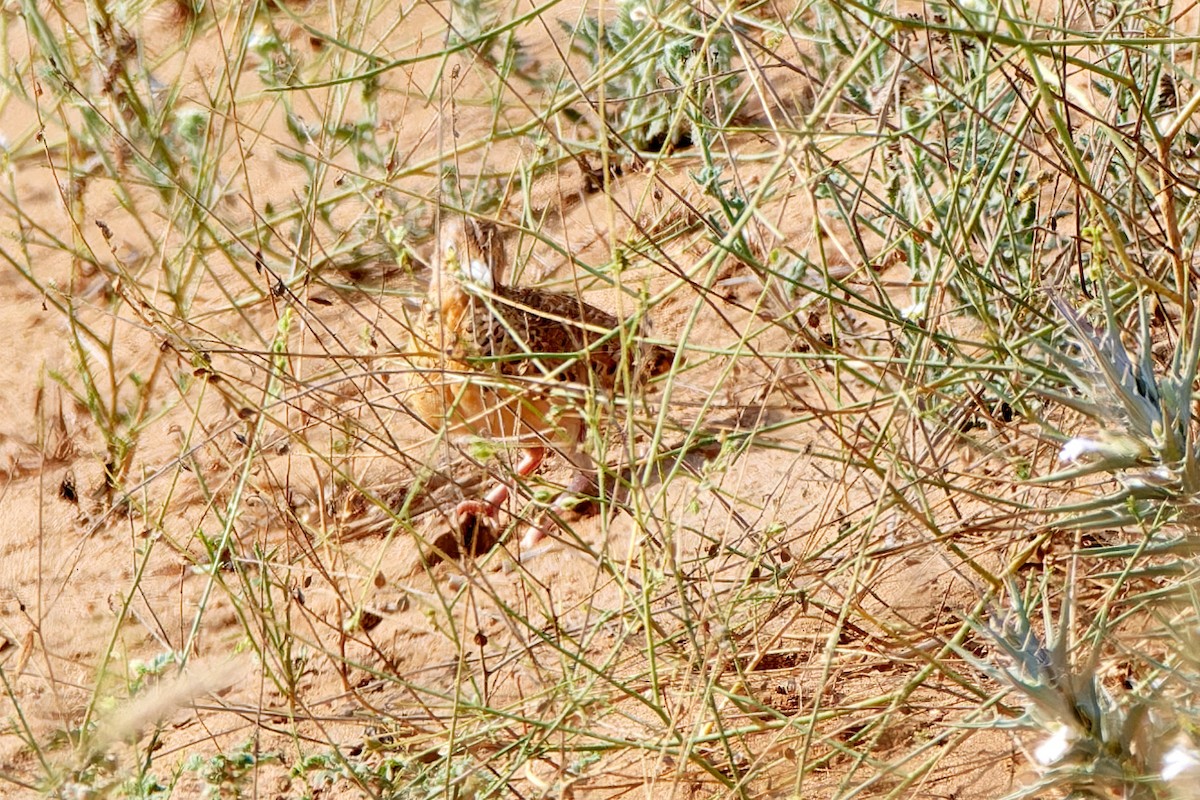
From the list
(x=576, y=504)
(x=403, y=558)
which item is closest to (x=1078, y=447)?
(x=576, y=504)

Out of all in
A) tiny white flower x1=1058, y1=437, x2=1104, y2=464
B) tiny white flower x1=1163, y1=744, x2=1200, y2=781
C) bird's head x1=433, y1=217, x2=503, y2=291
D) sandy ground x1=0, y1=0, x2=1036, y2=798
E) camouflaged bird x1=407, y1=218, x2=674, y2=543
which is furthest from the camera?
bird's head x1=433, y1=217, x2=503, y2=291

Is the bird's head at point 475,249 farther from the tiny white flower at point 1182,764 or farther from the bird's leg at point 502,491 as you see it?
the tiny white flower at point 1182,764

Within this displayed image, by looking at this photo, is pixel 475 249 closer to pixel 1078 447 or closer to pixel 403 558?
pixel 403 558

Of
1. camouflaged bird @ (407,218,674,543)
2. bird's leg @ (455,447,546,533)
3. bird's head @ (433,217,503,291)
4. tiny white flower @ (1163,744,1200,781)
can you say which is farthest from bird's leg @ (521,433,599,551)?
tiny white flower @ (1163,744,1200,781)

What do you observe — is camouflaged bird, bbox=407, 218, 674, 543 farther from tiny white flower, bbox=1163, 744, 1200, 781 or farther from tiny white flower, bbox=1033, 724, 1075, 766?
tiny white flower, bbox=1163, 744, 1200, 781

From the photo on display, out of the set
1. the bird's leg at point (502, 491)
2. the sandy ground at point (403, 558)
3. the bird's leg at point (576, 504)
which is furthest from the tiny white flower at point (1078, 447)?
the bird's leg at point (576, 504)

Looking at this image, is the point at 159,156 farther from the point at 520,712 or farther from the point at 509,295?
the point at 520,712

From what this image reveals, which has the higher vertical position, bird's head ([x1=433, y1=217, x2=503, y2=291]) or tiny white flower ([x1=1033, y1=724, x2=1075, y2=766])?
bird's head ([x1=433, y1=217, x2=503, y2=291])
